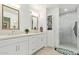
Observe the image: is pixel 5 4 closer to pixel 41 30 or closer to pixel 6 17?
pixel 6 17

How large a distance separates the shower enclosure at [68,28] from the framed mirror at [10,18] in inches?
86.7

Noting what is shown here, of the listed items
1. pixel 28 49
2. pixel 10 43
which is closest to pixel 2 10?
pixel 10 43

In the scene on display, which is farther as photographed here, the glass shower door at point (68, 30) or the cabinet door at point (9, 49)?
the glass shower door at point (68, 30)

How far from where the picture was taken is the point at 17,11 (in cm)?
351

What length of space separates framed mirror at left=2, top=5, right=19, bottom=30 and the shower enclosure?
2.20m

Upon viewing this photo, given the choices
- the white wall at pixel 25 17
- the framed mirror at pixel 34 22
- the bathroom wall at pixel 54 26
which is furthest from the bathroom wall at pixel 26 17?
the bathroom wall at pixel 54 26

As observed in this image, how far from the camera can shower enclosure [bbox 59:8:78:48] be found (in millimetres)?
4504

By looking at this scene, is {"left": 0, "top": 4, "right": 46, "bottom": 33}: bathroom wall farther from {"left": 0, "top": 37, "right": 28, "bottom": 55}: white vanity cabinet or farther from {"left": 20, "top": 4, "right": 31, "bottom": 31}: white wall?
{"left": 0, "top": 37, "right": 28, "bottom": 55}: white vanity cabinet

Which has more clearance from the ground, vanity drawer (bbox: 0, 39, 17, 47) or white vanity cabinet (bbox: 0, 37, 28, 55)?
vanity drawer (bbox: 0, 39, 17, 47)

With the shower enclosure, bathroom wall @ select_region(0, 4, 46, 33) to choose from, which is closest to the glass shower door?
the shower enclosure

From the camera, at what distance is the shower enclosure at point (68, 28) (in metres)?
4.50

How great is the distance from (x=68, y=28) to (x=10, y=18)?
263 centimetres

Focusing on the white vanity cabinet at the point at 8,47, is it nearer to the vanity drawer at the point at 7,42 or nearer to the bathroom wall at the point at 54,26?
the vanity drawer at the point at 7,42
